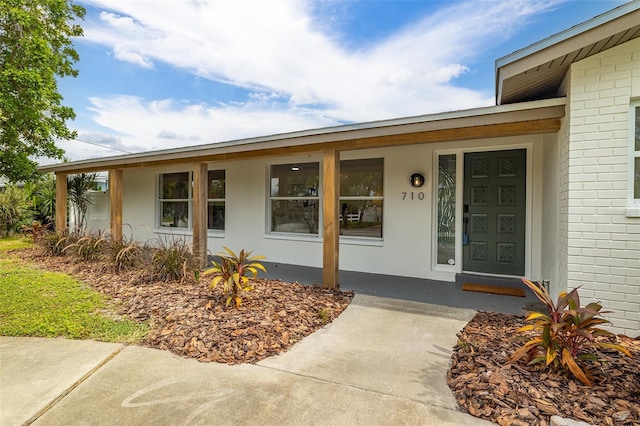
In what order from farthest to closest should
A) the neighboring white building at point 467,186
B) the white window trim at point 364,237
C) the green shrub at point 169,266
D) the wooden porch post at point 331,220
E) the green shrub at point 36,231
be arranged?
the green shrub at point 36,231
the white window trim at point 364,237
the green shrub at point 169,266
the wooden porch post at point 331,220
the neighboring white building at point 467,186

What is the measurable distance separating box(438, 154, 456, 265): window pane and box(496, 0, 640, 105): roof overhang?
1.53m

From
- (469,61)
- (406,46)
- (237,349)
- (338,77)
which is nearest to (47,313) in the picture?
(237,349)

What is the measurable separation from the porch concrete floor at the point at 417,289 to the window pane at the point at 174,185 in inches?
153

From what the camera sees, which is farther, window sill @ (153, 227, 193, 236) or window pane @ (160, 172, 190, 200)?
window pane @ (160, 172, 190, 200)

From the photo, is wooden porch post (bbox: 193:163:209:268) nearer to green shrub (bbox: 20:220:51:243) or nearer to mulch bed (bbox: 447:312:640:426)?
mulch bed (bbox: 447:312:640:426)

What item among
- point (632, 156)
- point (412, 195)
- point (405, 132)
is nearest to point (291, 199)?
point (412, 195)

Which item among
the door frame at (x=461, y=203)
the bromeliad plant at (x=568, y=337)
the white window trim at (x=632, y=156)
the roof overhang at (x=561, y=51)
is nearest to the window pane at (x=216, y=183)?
the door frame at (x=461, y=203)

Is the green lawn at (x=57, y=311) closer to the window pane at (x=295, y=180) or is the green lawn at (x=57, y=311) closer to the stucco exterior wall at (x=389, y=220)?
the stucco exterior wall at (x=389, y=220)

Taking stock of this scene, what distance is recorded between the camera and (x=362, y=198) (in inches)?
250

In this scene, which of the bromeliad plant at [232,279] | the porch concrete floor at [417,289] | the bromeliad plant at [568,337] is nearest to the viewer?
the bromeliad plant at [568,337]

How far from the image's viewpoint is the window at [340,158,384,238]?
20.4ft

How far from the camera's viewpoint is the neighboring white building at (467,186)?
10.7 ft

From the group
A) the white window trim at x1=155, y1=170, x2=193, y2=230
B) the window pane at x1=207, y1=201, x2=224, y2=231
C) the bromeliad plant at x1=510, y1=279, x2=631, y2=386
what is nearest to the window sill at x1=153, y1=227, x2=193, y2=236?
the white window trim at x1=155, y1=170, x2=193, y2=230

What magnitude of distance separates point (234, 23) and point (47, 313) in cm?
729
